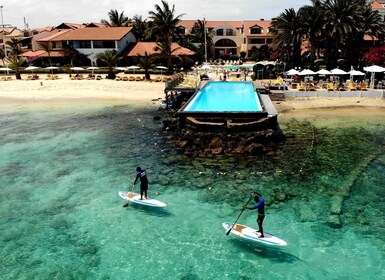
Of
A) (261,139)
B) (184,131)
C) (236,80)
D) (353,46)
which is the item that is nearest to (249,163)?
(261,139)

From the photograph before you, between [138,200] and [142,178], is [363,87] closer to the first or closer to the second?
[142,178]

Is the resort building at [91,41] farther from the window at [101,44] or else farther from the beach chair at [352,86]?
the beach chair at [352,86]

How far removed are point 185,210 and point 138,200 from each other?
229 centimetres

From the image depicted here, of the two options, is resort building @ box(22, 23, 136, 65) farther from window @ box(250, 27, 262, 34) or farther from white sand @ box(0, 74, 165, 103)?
window @ box(250, 27, 262, 34)

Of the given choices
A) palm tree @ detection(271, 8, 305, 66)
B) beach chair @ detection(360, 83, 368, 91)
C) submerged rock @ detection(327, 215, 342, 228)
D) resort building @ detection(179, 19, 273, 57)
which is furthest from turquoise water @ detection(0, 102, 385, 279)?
resort building @ detection(179, 19, 273, 57)

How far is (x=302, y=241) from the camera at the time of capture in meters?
15.0

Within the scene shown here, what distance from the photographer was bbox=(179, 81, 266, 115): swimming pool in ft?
99.1

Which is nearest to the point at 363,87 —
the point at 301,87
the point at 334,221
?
the point at 301,87

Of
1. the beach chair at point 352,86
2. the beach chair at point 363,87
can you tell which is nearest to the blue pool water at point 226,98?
the beach chair at point 352,86

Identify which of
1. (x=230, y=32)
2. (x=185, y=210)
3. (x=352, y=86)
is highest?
(x=230, y=32)

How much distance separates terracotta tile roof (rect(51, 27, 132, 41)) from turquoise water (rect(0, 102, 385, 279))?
40.2 meters

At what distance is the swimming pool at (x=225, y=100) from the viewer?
30212mm

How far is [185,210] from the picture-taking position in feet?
58.2

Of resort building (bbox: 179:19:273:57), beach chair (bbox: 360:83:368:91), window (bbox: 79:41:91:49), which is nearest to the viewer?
beach chair (bbox: 360:83:368:91)
